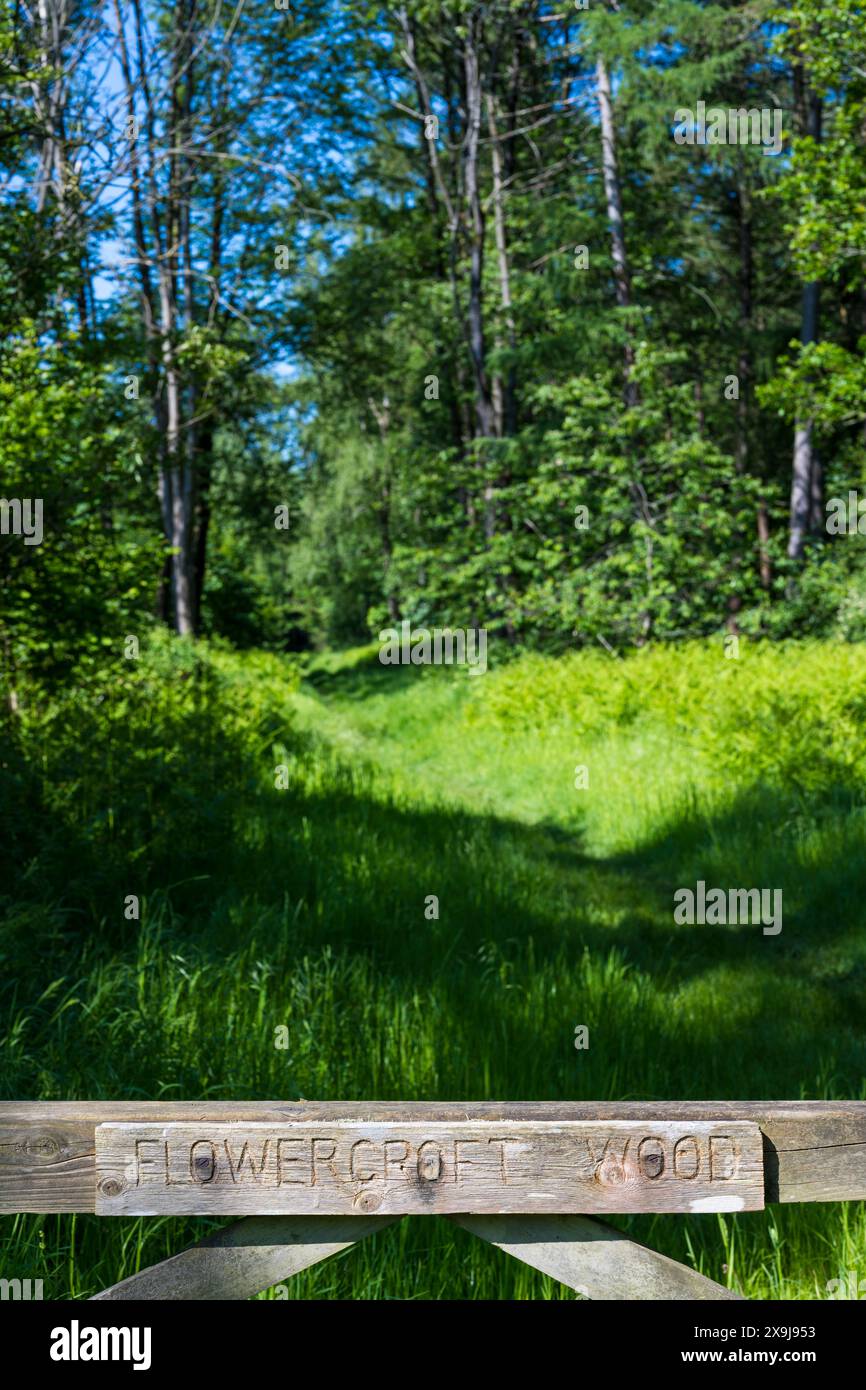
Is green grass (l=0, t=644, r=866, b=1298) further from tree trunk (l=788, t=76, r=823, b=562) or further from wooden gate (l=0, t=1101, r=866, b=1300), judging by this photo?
tree trunk (l=788, t=76, r=823, b=562)

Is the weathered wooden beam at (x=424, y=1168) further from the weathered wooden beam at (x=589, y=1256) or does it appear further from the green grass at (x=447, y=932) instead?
the green grass at (x=447, y=932)

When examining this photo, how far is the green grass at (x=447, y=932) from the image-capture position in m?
3.64

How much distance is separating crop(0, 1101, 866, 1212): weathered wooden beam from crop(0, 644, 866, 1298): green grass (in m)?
1.22

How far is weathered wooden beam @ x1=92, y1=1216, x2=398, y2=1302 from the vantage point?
1.98m

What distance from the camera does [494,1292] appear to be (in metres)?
3.30

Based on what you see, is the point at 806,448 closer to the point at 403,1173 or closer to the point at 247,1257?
the point at 403,1173

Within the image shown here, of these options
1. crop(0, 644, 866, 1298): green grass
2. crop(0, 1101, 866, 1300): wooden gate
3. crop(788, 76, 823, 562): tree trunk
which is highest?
crop(788, 76, 823, 562): tree trunk

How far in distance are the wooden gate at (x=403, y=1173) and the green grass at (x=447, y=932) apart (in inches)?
50.8

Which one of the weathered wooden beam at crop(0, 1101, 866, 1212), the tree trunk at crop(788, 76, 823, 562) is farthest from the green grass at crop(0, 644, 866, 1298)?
the tree trunk at crop(788, 76, 823, 562)

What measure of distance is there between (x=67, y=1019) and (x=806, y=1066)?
3.22 meters

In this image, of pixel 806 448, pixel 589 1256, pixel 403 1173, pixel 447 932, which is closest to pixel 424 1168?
pixel 403 1173

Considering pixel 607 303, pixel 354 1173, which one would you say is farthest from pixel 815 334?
pixel 354 1173

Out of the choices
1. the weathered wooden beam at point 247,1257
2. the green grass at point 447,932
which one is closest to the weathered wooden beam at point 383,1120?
the weathered wooden beam at point 247,1257
